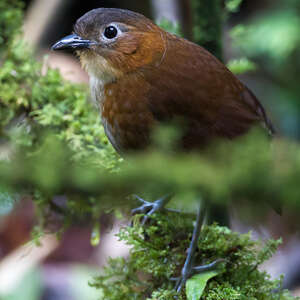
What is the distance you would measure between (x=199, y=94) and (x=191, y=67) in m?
0.12

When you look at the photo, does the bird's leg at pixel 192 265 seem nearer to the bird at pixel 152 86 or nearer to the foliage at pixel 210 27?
the bird at pixel 152 86

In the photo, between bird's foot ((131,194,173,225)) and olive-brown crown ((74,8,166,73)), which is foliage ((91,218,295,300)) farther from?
→ olive-brown crown ((74,8,166,73))

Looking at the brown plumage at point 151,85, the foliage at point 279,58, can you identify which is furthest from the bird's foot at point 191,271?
the foliage at point 279,58

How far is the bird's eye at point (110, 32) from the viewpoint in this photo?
1859 mm

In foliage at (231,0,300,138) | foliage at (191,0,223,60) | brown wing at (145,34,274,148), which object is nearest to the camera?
brown wing at (145,34,274,148)

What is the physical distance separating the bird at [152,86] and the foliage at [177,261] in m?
0.08

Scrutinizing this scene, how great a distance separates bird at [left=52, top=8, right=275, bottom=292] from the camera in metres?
1.69

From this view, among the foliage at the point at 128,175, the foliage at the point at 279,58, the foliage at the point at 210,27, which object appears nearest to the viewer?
the foliage at the point at 128,175

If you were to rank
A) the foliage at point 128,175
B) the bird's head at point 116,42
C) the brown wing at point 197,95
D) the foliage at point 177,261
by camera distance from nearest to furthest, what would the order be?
the foliage at point 128,175, the foliage at point 177,261, the brown wing at point 197,95, the bird's head at point 116,42

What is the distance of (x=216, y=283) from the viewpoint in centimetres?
148

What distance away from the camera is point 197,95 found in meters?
1.70

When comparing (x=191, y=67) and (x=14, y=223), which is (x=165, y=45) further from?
(x=14, y=223)

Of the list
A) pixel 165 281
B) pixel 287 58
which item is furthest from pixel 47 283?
pixel 287 58

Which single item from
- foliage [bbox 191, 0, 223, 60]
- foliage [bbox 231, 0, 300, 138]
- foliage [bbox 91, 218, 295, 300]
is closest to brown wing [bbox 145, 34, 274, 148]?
foliage [bbox 91, 218, 295, 300]
